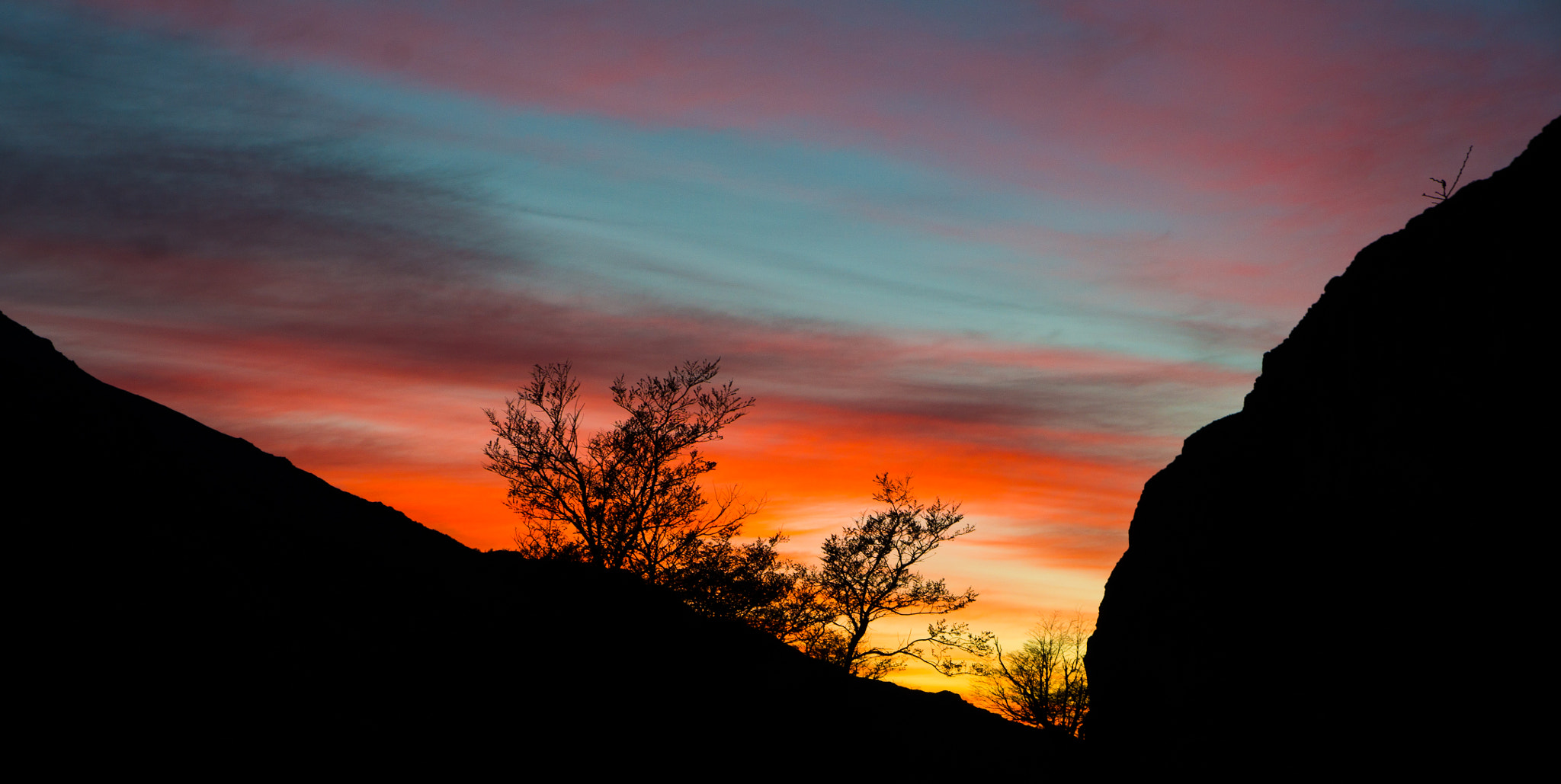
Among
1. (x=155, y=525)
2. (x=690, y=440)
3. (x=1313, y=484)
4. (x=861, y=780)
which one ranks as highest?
(x=690, y=440)

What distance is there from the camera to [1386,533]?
888 cm

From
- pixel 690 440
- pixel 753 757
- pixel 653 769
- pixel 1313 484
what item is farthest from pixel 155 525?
pixel 690 440

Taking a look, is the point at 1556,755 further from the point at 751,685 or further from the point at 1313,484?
the point at 751,685

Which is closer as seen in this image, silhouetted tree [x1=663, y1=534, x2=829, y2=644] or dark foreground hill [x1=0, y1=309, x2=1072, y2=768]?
dark foreground hill [x1=0, y1=309, x2=1072, y2=768]

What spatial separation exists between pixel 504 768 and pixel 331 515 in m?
6.77

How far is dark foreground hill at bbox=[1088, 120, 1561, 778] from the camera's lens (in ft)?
24.9

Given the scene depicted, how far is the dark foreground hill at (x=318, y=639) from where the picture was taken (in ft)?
32.4

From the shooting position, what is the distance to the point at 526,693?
14.4 meters

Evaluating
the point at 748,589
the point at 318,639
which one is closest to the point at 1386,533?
the point at 318,639

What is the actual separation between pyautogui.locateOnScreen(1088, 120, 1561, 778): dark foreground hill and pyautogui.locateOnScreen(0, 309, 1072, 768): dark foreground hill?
25.4 feet

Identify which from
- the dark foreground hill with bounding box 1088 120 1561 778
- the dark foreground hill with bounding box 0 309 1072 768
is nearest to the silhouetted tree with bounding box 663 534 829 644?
the dark foreground hill with bounding box 0 309 1072 768

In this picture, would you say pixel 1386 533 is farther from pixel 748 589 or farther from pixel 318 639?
pixel 748 589

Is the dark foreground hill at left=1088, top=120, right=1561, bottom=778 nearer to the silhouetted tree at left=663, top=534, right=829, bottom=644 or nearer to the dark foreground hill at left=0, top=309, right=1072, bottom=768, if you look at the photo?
the dark foreground hill at left=0, top=309, right=1072, bottom=768

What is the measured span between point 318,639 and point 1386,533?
12347mm
